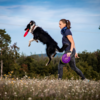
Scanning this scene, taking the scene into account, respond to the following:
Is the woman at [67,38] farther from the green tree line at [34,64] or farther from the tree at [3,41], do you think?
the tree at [3,41]

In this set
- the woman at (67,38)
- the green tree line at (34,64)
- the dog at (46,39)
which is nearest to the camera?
the dog at (46,39)

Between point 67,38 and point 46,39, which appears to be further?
point 67,38

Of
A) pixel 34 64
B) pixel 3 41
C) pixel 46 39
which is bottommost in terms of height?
pixel 34 64

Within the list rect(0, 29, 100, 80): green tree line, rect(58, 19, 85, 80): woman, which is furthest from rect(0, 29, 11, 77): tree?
rect(58, 19, 85, 80): woman

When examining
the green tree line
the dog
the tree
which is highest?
the tree

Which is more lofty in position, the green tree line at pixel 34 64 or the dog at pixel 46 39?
the dog at pixel 46 39

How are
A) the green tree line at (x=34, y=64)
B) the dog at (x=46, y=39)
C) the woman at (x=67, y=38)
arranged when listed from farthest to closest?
the green tree line at (x=34, y=64) < the woman at (x=67, y=38) < the dog at (x=46, y=39)

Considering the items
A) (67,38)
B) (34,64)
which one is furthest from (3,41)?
(67,38)

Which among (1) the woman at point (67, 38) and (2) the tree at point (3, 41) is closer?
(1) the woman at point (67, 38)

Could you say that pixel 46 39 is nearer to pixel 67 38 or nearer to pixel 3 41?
pixel 67 38

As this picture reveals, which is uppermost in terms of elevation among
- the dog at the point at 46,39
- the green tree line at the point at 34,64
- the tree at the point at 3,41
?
the tree at the point at 3,41

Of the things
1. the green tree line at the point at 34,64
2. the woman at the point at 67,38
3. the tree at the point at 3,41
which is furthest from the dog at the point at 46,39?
the tree at the point at 3,41

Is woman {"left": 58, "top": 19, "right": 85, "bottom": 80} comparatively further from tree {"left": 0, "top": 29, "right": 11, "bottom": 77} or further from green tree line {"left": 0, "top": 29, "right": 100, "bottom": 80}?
tree {"left": 0, "top": 29, "right": 11, "bottom": 77}

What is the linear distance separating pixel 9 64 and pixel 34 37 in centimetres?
2280
